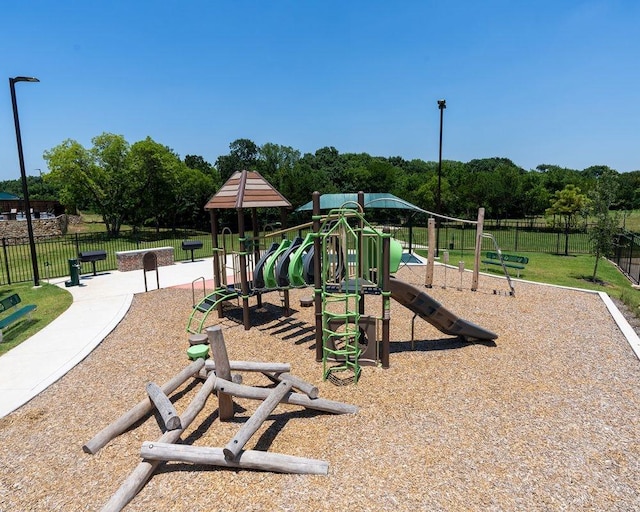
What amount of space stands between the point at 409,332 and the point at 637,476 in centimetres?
492

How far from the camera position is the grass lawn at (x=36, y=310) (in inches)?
348

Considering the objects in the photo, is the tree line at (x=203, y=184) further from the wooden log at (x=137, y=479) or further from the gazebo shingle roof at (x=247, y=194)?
the wooden log at (x=137, y=479)

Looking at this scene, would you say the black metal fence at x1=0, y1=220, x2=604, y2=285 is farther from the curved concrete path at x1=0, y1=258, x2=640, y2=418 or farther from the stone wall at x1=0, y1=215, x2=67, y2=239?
the stone wall at x1=0, y1=215, x2=67, y2=239

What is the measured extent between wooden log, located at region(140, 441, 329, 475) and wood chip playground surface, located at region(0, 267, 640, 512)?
10 centimetres

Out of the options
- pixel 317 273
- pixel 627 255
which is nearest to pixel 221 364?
pixel 317 273

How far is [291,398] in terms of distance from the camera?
5254 millimetres

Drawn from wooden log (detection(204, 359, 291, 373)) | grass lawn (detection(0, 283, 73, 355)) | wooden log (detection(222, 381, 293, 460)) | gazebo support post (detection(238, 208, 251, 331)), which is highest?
gazebo support post (detection(238, 208, 251, 331))

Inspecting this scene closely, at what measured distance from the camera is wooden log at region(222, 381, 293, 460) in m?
4.16

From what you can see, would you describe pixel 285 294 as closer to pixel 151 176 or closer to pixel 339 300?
pixel 339 300

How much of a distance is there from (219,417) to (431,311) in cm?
421

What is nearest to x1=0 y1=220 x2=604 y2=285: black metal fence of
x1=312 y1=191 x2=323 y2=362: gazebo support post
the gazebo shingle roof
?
the gazebo shingle roof

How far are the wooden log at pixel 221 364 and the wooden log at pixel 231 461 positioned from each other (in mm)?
1061

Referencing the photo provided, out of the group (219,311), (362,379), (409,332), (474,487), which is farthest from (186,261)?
(474,487)

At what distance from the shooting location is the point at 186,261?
19812mm
